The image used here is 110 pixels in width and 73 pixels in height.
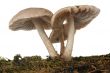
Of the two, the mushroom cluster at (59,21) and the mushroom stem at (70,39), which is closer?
the mushroom cluster at (59,21)

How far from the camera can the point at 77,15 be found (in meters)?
3.22

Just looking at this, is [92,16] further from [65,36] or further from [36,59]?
[36,59]

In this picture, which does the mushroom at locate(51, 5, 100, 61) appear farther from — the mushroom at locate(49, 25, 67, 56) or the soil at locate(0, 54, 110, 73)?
the soil at locate(0, 54, 110, 73)

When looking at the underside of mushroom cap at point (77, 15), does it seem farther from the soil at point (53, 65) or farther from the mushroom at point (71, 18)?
the soil at point (53, 65)

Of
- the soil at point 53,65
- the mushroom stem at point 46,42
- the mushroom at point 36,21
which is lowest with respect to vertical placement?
the soil at point 53,65

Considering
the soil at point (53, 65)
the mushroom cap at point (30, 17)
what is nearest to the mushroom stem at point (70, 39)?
the soil at point (53, 65)

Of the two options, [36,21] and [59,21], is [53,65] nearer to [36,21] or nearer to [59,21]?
[59,21]

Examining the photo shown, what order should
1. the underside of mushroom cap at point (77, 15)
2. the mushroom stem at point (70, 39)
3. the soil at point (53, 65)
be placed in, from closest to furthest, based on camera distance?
the soil at point (53, 65)
the underside of mushroom cap at point (77, 15)
the mushroom stem at point (70, 39)

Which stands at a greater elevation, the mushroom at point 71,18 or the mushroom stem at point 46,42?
the mushroom at point 71,18

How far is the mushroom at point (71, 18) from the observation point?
2961 millimetres

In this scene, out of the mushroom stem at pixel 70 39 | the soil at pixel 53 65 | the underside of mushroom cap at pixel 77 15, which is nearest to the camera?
the soil at pixel 53 65

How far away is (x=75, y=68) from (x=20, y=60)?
2.42ft

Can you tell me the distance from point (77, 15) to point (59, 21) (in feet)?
0.62

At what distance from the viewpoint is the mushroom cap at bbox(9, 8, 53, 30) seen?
9.92ft
